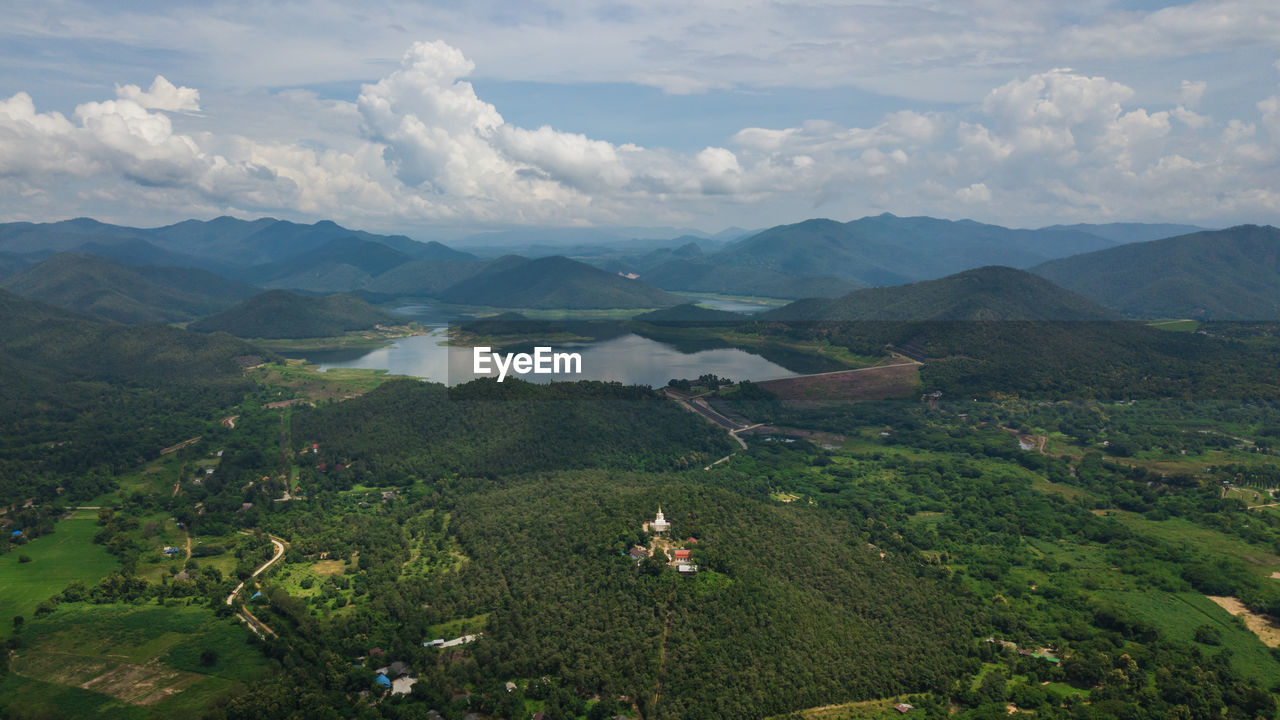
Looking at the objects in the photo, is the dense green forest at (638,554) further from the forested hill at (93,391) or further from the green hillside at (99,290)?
the green hillside at (99,290)

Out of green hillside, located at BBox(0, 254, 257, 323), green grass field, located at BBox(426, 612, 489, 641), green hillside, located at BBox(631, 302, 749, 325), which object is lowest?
green grass field, located at BBox(426, 612, 489, 641)

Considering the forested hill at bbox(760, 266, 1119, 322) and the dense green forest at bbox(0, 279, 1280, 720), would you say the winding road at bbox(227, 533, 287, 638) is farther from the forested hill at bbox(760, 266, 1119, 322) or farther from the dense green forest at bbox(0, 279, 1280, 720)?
the forested hill at bbox(760, 266, 1119, 322)

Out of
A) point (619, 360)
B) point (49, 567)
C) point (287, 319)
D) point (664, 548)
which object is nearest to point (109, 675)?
point (49, 567)

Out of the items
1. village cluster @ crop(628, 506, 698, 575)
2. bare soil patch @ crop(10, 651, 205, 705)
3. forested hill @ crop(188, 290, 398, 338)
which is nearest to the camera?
bare soil patch @ crop(10, 651, 205, 705)

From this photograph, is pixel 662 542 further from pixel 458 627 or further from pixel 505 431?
pixel 505 431

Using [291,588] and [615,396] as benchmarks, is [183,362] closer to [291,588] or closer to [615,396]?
[615,396]

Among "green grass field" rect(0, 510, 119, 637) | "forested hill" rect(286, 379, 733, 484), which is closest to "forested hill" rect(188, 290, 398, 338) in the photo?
"forested hill" rect(286, 379, 733, 484)

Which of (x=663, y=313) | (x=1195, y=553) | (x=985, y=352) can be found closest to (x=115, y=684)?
(x=1195, y=553)
